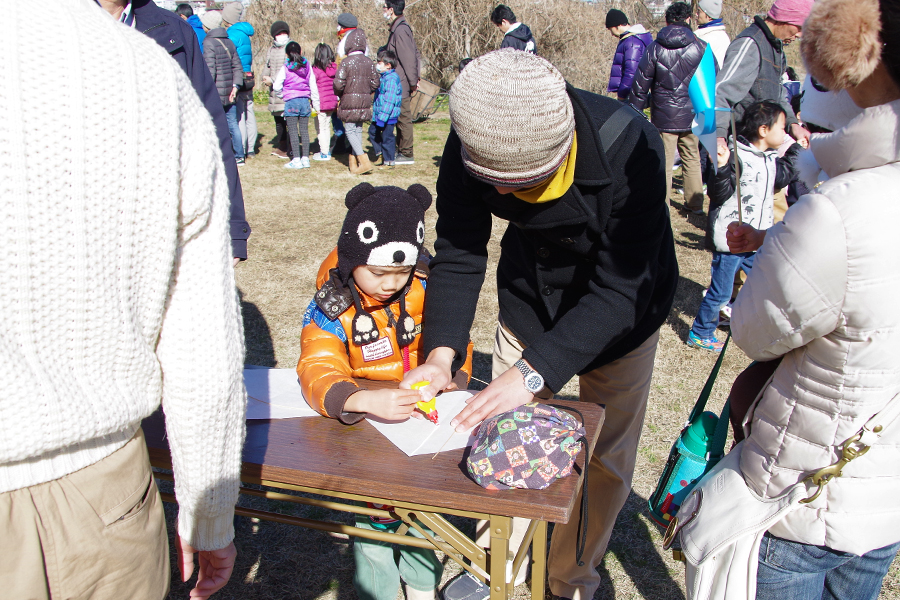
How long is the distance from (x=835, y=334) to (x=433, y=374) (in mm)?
984

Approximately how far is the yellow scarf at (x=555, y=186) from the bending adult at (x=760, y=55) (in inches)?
159

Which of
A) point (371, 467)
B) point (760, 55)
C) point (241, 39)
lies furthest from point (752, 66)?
point (241, 39)

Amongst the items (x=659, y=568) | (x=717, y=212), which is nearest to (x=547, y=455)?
(x=659, y=568)

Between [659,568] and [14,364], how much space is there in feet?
7.55

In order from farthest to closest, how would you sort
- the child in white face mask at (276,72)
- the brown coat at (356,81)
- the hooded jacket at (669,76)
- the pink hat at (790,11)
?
1. the child in white face mask at (276,72)
2. the brown coat at (356,81)
3. the hooded jacket at (669,76)
4. the pink hat at (790,11)

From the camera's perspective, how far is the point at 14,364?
2.82 feet

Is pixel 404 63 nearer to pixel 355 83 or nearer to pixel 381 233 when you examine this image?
pixel 355 83

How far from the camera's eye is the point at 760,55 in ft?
16.9

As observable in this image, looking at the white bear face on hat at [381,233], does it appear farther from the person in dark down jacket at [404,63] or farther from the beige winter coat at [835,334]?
the person in dark down jacket at [404,63]

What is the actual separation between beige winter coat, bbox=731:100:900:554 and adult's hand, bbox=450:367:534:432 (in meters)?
0.53

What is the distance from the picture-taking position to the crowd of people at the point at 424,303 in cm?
86

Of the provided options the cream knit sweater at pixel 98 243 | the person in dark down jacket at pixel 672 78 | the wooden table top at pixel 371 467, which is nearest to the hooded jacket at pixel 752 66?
the person in dark down jacket at pixel 672 78

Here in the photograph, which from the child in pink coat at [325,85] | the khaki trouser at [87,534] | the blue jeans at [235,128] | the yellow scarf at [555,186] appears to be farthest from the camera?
the child in pink coat at [325,85]

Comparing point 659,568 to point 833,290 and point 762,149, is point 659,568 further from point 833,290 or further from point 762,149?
point 762,149
